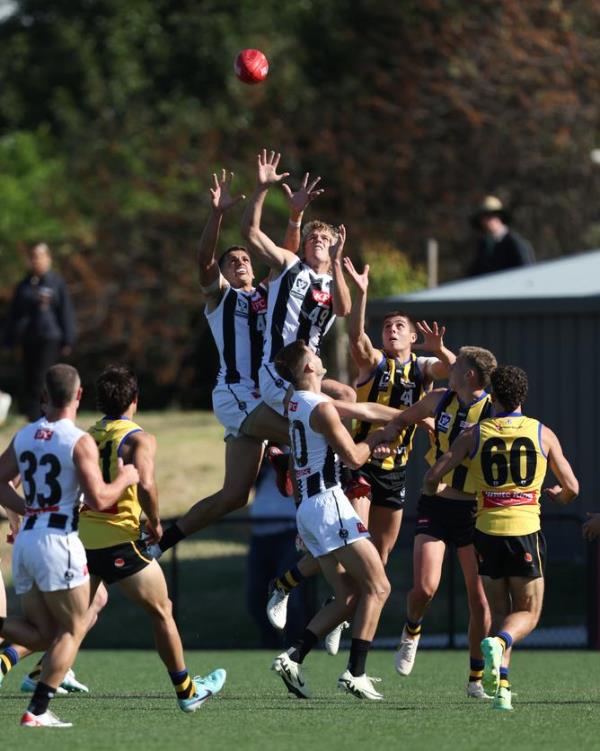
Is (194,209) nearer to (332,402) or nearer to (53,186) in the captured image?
(53,186)

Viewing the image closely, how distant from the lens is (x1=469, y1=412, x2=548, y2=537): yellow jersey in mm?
9367

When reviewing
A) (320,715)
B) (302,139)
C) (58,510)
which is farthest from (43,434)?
(302,139)

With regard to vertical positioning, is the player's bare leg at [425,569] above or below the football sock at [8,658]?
above

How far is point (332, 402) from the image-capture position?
9.59 m

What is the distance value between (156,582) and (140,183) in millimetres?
25391

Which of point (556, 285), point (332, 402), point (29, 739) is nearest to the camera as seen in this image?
point (29, 739)

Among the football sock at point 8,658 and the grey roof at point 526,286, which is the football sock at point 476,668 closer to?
the football sock at point 8,658

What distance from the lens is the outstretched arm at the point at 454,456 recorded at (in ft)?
30.7

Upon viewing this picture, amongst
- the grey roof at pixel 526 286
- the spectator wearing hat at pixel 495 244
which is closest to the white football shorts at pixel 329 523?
the grey roof at pixel 526 286

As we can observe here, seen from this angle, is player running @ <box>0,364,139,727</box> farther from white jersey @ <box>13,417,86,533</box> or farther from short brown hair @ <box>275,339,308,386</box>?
short brown hair @ <box>275,339,308,386</box>

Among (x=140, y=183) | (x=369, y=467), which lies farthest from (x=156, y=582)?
(x=140, y=183)

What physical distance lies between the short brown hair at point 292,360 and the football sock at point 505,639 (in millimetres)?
1852

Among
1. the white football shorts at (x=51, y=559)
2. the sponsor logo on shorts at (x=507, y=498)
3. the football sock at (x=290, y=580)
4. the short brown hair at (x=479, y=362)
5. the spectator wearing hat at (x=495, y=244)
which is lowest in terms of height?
the football sock at (x=290, y=580)

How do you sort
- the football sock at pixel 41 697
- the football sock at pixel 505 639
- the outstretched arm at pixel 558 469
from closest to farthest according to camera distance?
the football sock at pixel 41 697, the football sock at pixel 505 639, the outstretched arm at pixel 558 469
